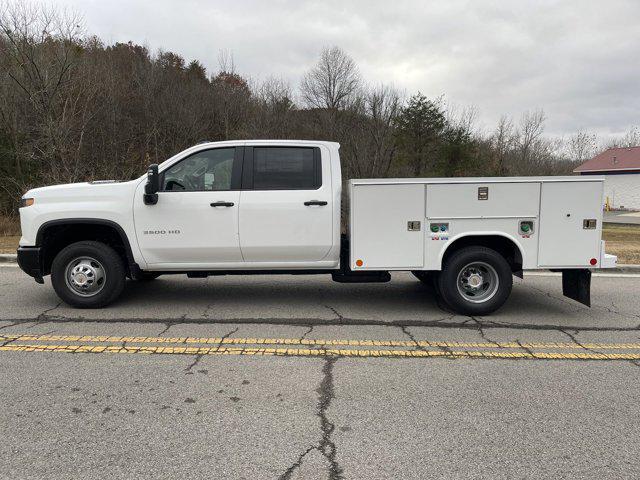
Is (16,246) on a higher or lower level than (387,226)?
lower

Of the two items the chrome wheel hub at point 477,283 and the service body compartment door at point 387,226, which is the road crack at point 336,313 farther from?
the chrome wheel hub at point 477,283

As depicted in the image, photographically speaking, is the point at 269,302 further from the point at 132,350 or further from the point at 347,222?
the point at 132,350

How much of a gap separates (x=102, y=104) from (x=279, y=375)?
83.7 ft

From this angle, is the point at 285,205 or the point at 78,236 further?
the point at 78,236

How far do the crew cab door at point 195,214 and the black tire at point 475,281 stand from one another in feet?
8.81

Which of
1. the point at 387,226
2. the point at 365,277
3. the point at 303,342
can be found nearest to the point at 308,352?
the point at 303,342

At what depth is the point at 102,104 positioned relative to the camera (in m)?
25.6

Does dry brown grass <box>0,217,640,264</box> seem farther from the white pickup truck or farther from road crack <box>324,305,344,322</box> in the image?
road crack <box>324,305,344,322</box>

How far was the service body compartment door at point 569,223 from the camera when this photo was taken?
5.87 m

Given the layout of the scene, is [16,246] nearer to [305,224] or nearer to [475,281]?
[305,224]

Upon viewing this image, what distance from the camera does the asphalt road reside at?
3.00 m

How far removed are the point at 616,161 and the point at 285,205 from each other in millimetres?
48682

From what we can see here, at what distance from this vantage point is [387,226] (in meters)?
5.98

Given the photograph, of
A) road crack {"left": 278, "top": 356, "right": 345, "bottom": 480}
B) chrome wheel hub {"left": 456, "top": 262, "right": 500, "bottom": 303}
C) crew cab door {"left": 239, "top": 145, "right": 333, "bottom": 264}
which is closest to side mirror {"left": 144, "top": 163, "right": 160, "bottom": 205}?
crew cab door {"left": 239, "top": 145, "right": 333, "bottom": 264}
